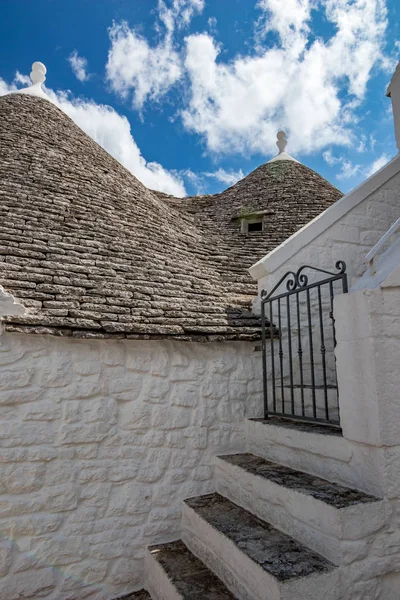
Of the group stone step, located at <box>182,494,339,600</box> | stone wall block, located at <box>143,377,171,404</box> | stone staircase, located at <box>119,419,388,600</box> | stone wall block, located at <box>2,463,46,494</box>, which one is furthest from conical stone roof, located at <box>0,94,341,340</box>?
stone step, located at <box>182,494,339,600</box>

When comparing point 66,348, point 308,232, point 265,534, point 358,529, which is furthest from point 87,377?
point 308,232

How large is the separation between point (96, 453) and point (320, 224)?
3.30 meters

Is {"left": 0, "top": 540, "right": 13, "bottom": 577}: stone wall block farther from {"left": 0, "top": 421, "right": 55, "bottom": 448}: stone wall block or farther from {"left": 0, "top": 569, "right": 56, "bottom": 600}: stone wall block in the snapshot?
{"left": 0, "top": 421, "right": 55, "bottom": 448}: stone wall block

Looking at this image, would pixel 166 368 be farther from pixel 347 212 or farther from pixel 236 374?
pixel 347 212

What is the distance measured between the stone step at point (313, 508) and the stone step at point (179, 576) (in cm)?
53

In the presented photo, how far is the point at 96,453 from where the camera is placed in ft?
10.1

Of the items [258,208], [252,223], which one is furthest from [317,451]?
[258,208]

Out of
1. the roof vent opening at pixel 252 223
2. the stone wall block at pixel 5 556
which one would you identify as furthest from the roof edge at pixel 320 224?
the stone wall block at pixel 5 556

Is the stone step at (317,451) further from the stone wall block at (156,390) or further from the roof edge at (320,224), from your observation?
the roof edge at (320,224)

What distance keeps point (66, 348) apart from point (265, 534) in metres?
1.98

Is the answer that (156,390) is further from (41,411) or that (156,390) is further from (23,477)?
(23,477)

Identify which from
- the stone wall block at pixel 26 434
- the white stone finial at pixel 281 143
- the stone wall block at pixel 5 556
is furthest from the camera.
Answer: the white stone finial at pixel 281 143

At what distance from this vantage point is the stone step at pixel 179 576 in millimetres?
2420

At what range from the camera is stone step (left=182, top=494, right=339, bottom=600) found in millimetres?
2029
